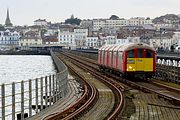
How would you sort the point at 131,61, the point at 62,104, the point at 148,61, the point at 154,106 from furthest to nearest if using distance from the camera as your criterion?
the point at 148,61 → the point at 131,61 → the point at 62,104 → the point at 154,106

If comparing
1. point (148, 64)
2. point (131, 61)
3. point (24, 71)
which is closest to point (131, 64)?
point (131, 61)

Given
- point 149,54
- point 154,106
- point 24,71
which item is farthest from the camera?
point 24,71

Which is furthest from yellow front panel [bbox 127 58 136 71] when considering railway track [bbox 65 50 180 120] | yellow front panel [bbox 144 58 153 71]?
railway track [bbox 65 50 180 120]

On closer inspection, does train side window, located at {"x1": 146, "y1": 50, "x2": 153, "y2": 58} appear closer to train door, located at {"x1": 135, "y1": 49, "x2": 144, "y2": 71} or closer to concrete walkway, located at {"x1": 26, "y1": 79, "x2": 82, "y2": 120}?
train door, located at {"x1": 135, "y1": 49, "x2": 144, "y2": 71}

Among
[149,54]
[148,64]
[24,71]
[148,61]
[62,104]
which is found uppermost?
[149,54]

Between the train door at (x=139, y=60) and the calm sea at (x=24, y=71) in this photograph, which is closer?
the train door at (x=139, y=60)

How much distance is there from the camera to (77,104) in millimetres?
21484

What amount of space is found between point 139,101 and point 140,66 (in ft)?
46.1

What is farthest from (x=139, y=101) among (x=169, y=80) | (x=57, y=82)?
(x=169, y=80)

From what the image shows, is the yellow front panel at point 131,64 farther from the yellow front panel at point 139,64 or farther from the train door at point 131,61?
the yellow front panel at point 139,64

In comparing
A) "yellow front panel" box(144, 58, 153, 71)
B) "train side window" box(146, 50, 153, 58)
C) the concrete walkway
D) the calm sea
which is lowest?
the calm sea

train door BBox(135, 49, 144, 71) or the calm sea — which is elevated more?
train door BBox(135, 49, 144, 71)

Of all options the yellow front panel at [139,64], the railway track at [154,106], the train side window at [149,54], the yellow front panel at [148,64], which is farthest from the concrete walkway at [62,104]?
the train side window at [149,54]

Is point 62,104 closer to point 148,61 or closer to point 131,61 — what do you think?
point 131,61
